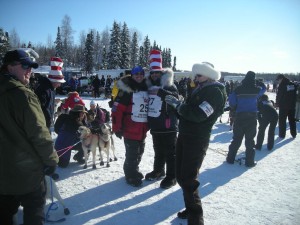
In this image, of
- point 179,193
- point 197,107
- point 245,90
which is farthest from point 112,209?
point 245,90

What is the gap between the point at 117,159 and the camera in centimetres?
582

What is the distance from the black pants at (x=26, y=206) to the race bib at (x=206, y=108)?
5.98 ft

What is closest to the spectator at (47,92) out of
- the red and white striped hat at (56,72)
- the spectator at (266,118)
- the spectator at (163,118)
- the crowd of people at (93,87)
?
the red and white striped hat at (56,72)

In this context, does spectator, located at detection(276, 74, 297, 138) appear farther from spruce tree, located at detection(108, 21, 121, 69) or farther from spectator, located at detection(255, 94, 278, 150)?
spruce tree, located at detection(108, 21, 121, 69)

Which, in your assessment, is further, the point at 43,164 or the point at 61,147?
the point at 61,147

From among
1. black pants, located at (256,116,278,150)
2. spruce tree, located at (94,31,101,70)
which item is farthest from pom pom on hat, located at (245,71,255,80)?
spruce tree, located at (94,31,101,70)

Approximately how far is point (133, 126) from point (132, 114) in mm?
209

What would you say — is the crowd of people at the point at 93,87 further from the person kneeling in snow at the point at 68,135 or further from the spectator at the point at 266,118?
the person kneeling in snow at the point at 68,135

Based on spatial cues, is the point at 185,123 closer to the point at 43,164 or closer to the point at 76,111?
the point at 43,164

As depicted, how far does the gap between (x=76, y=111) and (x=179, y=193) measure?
108 inches

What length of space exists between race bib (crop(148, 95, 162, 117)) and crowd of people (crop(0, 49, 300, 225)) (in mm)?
17

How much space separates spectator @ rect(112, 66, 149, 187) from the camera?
4.26 metres

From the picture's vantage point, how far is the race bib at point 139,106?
168 inches

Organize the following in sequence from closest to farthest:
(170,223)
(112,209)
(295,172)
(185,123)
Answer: (185,123)
(170,223)
(112,209)
(295,172)
